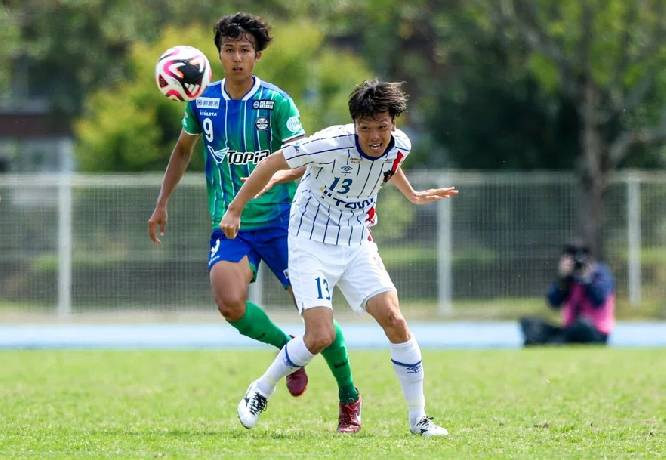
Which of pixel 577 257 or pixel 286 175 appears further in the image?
pixel 577 257

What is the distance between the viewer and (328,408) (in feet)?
31.9

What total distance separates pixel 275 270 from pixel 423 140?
2364 cm

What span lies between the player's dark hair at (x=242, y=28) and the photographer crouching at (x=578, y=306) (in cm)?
888

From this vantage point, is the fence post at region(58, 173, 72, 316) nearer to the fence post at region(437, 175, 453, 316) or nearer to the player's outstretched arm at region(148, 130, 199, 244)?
the fence post at region(437, 175, 453, 316)

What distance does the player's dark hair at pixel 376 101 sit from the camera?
7547 mm

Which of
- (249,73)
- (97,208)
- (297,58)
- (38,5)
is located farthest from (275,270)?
(38,5)

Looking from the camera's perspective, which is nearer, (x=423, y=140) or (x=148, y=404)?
(x=148, y=404)

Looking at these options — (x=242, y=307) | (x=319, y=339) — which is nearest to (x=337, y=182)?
(x=319, y=339)

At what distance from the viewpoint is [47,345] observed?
59.0 ft

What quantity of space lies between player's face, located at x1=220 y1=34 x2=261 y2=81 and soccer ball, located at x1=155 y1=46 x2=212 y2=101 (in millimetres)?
152

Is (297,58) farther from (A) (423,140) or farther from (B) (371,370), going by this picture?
(B) (371,370)

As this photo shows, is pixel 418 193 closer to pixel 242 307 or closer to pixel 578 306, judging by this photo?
pixel 242 307

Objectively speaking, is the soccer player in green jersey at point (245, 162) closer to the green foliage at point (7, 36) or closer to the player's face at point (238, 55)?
the player's face at point (238, 55)

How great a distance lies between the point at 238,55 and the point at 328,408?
267 cm
